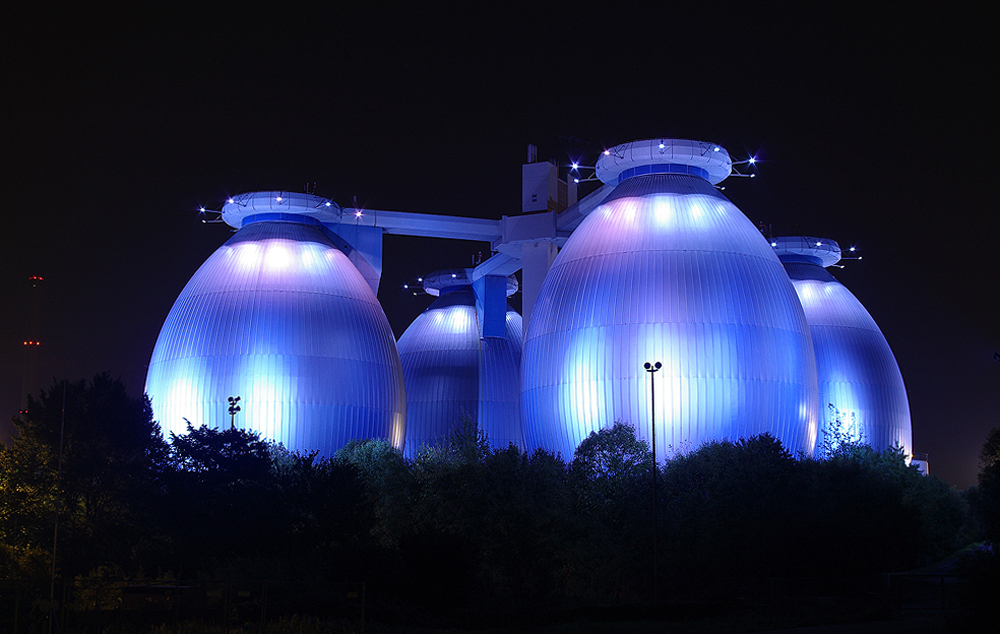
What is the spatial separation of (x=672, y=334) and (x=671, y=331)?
167mm

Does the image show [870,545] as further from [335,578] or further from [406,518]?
[335,578]

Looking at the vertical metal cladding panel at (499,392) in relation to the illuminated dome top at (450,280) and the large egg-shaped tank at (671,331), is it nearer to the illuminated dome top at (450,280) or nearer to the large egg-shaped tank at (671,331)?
the illuminated dome top at (450,280)

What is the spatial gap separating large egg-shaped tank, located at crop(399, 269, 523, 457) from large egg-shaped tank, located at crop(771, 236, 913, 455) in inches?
868

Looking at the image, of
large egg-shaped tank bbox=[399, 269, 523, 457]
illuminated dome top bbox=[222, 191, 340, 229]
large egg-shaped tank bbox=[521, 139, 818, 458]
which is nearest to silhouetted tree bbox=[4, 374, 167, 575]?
large egg-shaped tank bbox=[521, 139, 818, 458]

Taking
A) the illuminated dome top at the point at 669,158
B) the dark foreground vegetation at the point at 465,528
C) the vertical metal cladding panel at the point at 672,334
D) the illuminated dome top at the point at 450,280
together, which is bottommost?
the dark foreground vegetation at the point at 465,528

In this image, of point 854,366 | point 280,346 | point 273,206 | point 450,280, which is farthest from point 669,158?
point 450,280

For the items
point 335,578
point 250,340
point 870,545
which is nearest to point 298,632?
point 335,578

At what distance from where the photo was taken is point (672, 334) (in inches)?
2197

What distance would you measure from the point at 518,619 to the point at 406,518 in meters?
15.4

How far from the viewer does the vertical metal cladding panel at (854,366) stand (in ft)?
260

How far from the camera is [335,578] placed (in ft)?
115

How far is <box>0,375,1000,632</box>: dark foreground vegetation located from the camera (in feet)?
115

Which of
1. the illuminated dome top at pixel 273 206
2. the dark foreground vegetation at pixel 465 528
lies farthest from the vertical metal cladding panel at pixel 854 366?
the illuminated dome top at pixel 273 206

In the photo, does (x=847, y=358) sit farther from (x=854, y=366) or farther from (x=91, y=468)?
(x=91, y=468)
